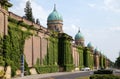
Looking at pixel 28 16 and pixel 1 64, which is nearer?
pixel 1 64

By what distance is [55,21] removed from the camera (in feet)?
331

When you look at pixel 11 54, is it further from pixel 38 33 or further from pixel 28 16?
pixel 28 16

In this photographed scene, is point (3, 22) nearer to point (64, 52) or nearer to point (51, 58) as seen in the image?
point (51, 58)

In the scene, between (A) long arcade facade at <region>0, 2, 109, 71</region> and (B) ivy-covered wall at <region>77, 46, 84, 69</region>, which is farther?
(B) ivy-covered wall at <region>77, 46, 84, 69</region>

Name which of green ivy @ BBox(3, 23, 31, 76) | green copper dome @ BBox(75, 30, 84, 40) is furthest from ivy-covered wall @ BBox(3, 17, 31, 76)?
green copper dome @ BBox(75, 30, 84, 40)

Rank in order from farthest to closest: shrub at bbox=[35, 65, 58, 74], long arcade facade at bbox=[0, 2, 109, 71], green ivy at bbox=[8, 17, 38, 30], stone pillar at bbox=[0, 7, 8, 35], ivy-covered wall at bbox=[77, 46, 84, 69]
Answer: ivy-covered wall at bbox=[77, 46, 84, 69] → shrub at bbox=[35, 65, 58, 74] → green ivy at bbox=[8, 17, 38, 30] → long arcade facade at bbox=[0, 2, 109, 71] → stone pillar at bbox=[0, 7, 8, 35]

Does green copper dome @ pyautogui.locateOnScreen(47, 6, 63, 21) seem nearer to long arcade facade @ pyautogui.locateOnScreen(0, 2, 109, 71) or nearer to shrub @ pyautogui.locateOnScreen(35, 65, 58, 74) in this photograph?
long arcade facade @ pyautogui.locateOnScreen(0, 2, 109, 71)

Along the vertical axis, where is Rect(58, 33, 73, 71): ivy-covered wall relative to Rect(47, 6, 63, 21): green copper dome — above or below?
below

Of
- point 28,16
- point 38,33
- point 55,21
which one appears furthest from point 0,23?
point 55,21

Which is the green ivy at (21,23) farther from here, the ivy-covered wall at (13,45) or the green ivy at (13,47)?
the green ivy at (13,47)

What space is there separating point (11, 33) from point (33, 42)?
1283 cm

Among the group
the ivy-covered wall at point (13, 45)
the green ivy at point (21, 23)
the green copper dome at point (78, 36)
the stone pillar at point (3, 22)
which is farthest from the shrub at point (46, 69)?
the green copper dome at point (78, 36)

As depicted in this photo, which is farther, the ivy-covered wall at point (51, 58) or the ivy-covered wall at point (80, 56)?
the ivy-covered wall at point (80, 56)

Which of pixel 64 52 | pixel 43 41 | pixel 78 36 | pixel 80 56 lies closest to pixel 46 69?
pixel 43 41
